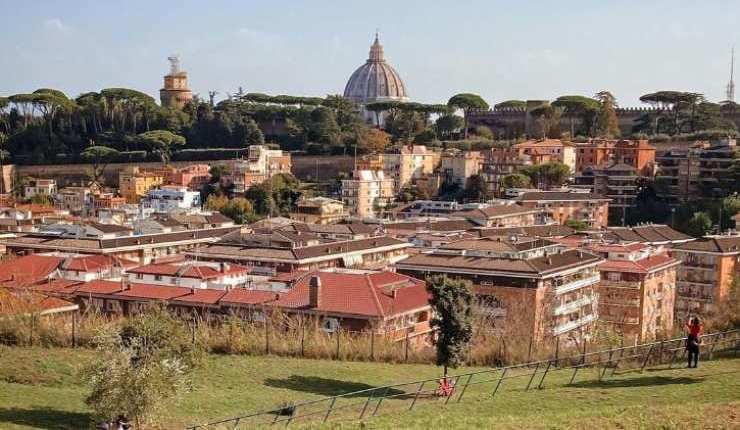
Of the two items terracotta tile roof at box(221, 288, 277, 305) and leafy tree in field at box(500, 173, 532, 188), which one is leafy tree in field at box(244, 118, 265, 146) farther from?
terracotta tile roof at box(221, 288, 277, 305)

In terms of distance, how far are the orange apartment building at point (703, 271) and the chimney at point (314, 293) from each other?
11649mm

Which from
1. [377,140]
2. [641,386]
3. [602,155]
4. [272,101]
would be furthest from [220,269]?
[272,101]

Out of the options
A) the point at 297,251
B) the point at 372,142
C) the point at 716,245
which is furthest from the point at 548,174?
the point at 297,251

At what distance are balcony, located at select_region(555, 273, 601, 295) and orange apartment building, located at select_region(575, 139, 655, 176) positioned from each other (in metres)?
21.8

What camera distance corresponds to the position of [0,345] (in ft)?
43.7

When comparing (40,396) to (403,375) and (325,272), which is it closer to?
(403,375)

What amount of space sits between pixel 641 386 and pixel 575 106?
45.5m

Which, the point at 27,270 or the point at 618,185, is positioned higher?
the point at 618,185

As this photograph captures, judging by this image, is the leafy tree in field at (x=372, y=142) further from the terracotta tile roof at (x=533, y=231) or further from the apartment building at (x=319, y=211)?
the terracotta tile roof at (x=533, y=231)

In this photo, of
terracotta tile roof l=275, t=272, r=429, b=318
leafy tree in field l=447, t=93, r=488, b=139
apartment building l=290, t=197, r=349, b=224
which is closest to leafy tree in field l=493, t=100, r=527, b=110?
leafy tree in field l=447, t=93, r=488, b=139

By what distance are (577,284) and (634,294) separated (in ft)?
7.42

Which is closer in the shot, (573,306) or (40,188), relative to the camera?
(573,306)

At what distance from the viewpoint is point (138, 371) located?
919 centimetres

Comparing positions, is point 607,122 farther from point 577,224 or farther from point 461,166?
point 577,224
